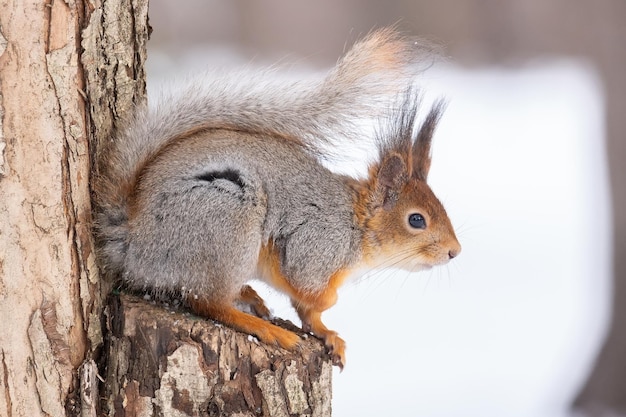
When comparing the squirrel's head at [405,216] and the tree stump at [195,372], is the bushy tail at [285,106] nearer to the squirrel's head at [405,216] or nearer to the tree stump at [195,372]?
→ the squirrel's head at [405,216]

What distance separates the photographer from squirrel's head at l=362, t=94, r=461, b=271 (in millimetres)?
1675

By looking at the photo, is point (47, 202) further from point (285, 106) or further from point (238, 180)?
point (285, 106)

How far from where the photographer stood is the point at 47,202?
143 cm

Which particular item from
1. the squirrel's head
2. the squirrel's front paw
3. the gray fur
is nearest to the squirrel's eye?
the squirrel's head

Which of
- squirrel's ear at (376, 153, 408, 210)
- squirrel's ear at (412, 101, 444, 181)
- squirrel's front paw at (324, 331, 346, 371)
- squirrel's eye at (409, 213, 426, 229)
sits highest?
squirrel's ear at (412, 101, 444, 181)

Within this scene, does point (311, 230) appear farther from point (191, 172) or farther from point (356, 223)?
point (191, 172)

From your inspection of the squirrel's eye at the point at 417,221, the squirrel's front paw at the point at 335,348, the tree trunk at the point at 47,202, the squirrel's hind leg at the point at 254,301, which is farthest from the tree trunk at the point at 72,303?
the squirrel's eye at the point at 417,221

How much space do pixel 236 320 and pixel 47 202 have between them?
36 centimetres

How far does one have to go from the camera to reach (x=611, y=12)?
2.62 m

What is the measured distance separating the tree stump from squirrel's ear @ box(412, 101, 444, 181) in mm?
436

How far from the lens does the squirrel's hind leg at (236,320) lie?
1.52 m

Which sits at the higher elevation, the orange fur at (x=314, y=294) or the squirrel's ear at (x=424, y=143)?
the squirrel's ear at (x=424, y=143)

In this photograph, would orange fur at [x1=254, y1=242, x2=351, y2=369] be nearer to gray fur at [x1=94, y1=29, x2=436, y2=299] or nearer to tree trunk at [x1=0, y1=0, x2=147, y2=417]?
gray fur at [x1=94, y1=29, x2=436, y2=299]

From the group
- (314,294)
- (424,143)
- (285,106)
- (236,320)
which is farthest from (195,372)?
(424,143)
